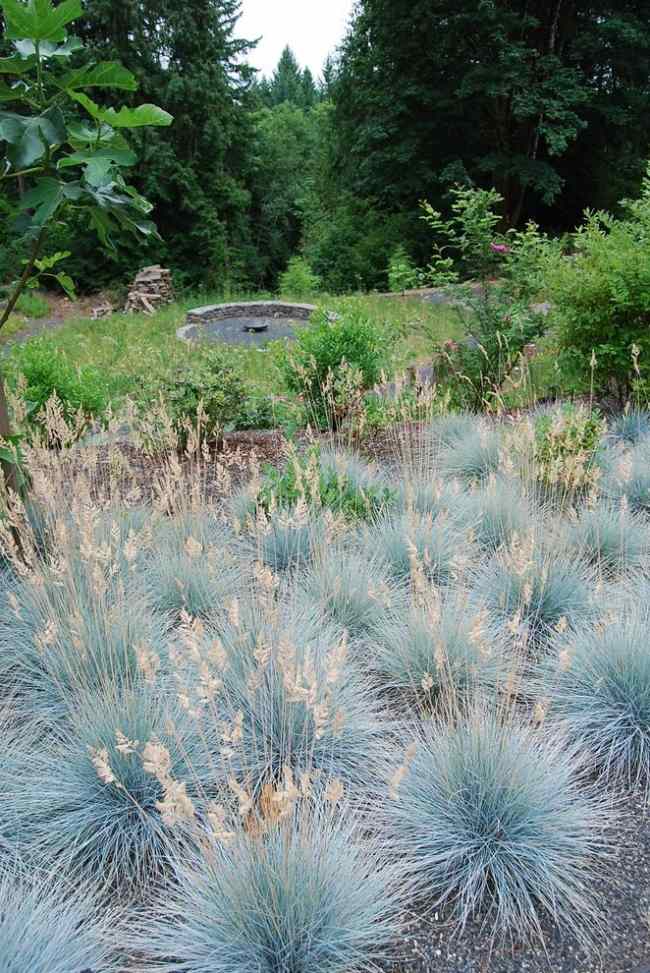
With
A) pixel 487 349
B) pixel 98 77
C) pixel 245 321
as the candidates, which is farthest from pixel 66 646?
pixel 245 321

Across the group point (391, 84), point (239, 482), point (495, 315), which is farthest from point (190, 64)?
point (239, 482)

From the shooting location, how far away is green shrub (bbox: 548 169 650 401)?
5.20m

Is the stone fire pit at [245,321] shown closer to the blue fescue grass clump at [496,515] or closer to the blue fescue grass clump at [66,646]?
the blue fescue grass clump at [496,515]

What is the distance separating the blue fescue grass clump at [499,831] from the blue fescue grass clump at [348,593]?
82cm

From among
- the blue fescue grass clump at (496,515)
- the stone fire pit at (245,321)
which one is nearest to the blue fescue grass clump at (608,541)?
the blue fescue grass clump at (496,515)

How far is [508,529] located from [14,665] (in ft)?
7.57

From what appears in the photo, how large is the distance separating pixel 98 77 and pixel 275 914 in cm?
228

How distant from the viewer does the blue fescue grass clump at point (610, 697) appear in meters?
2.19

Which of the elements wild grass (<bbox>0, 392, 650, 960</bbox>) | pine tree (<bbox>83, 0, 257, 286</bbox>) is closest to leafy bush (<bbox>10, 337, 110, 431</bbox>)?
wild grass (<bbox>0, 392, 650, 960</bbox>)

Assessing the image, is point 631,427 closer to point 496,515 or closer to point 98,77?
point 496,515

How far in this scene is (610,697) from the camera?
231 cm

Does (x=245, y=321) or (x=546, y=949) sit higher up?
(x=546, y=949)

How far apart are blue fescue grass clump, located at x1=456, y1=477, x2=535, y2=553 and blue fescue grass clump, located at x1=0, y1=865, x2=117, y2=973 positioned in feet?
7.67

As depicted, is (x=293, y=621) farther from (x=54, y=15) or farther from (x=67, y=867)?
(x=54, y=15)
